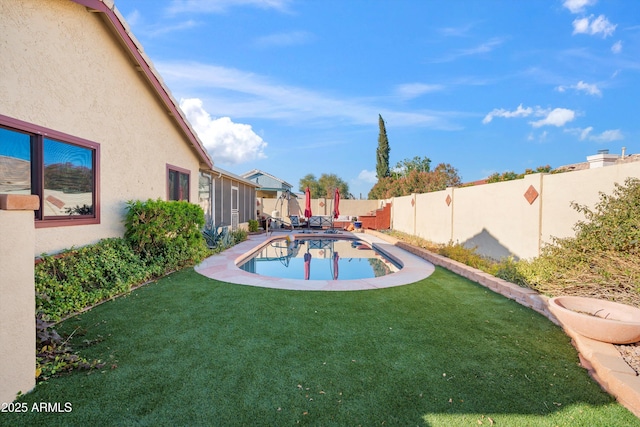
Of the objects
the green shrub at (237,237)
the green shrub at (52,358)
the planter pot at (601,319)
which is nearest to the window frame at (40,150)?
the green shrub at (52,358)

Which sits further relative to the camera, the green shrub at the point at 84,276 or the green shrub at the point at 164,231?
the green shrub at the point at 164,231

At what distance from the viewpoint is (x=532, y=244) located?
24.2 feet

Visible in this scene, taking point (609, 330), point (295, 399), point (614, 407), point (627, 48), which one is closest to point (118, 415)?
point (295, 399)

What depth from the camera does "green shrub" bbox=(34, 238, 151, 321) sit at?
4.49 meters

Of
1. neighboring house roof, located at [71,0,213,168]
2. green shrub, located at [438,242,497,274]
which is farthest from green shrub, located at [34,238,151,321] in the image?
green shrub, located at [438,242,497,274]

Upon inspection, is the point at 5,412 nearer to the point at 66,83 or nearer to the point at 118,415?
the point at 118,415

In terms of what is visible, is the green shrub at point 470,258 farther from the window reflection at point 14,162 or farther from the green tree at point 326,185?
the green tree at point 326,185

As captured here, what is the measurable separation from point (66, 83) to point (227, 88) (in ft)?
41.7

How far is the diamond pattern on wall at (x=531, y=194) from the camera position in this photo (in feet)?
24.1

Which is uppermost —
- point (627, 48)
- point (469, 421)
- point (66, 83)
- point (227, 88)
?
point (227, 88)

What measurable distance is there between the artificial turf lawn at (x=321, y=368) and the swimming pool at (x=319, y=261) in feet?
12.1

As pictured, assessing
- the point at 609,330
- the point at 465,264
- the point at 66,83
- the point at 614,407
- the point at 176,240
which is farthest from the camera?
the point at 465,264

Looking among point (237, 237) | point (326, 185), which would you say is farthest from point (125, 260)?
point (326, 185)

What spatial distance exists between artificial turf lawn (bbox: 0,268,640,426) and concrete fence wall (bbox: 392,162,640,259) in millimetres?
2647
